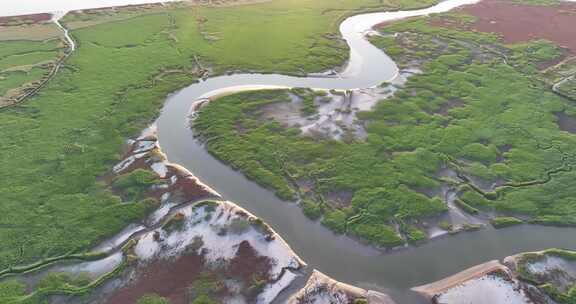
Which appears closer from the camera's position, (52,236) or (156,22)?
(52,236)

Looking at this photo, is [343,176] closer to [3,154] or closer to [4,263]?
[4,263]

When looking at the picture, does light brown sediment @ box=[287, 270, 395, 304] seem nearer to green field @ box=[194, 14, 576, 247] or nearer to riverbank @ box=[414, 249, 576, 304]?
riverbank @ box=[414, 249, 576, 304]

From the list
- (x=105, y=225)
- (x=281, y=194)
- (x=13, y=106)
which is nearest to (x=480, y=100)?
(x=281, y=194)

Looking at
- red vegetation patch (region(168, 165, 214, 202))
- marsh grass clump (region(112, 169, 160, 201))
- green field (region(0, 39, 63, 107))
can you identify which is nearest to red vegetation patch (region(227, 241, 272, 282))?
red vegetation patch (region(168, 165, 214, 202))

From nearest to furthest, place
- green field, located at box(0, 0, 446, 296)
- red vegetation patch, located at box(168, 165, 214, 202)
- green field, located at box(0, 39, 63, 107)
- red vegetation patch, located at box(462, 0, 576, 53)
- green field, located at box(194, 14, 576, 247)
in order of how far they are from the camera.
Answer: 1. green field, located at box(0, 0, 446, 296)
2. green field, located at box(194, 14, 576, 247)
3. red vegetation patch, located at box(168, 165, 214, 202)
4. green field, located at box(0, 39, 63, 107)
5. red vegetation patch, located at box(462, 0, 576, 53)

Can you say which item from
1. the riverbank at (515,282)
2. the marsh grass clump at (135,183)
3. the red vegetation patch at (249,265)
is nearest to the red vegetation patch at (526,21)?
the riverbank at (515,282)

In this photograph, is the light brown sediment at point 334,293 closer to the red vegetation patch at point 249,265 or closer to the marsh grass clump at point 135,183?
the red vegetation patch at point 249,265

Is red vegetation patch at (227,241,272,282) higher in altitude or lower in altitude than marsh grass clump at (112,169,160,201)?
lower
